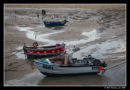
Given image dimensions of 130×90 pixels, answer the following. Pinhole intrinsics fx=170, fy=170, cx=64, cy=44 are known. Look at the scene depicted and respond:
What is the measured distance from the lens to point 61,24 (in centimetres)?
3678

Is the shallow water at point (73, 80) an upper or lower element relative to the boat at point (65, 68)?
lower

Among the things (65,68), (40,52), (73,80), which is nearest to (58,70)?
(65,68)

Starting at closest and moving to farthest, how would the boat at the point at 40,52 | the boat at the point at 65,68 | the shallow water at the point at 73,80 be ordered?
the shallow water at the point at 73,80 < the boat at the point at 65,68 < the boat at the point at 40,52

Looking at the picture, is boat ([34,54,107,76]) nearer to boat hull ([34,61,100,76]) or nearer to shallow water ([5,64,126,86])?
boat hull ([34,61,100,76])

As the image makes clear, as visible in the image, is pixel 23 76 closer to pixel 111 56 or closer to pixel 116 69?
pixel 116 69

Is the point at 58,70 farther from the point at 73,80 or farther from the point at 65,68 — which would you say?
the point at 73,80

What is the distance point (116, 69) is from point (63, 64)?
5029 mm

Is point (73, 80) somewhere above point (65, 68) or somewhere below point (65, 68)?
below

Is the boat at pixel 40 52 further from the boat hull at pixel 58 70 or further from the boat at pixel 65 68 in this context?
the boat hull at pixel 58 70

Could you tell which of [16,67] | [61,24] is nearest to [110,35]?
[61,24]

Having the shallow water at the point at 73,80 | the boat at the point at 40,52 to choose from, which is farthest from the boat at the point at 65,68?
the boat at the point at 40,52

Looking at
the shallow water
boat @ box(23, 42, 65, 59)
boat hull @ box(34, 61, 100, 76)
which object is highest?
boat @ box(23, 42, 65, 59)

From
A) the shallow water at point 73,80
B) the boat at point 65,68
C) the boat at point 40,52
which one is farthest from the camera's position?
the boat at point 40,52

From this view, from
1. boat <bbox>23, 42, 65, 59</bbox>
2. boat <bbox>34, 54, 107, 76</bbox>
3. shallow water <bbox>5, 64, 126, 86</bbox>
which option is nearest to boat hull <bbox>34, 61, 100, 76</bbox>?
boat <bbox>34, 54, 107, 76</bbox>
